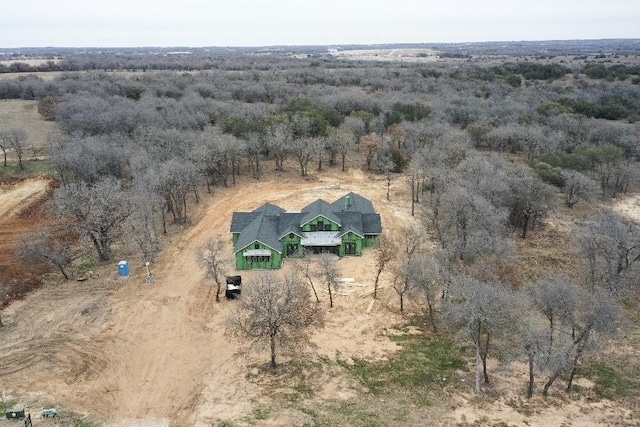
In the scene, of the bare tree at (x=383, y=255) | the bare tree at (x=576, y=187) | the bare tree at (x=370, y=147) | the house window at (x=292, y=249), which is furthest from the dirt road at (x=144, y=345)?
the bare tree at (x=370, y=147)

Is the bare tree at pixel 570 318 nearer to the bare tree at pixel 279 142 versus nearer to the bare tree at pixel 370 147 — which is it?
the bare tree at pixel 370 147

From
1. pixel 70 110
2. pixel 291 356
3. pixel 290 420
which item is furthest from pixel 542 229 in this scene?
pixel 70 110

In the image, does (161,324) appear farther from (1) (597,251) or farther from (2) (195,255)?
(1) (597,251)

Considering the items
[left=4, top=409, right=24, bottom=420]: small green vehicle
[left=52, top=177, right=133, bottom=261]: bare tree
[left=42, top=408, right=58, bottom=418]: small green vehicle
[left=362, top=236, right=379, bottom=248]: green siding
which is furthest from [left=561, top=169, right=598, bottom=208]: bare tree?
[left=4, top=409, right=24, bottom=420]: small green vehicle

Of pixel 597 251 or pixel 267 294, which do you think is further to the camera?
pixel 597 251

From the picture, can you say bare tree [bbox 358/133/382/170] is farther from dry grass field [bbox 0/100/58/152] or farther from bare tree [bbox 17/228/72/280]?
dry grass field [bbox 0/100/58/152]

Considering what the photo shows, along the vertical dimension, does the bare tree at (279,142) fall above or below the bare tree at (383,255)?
above

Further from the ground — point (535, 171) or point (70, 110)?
point (70, 110)
